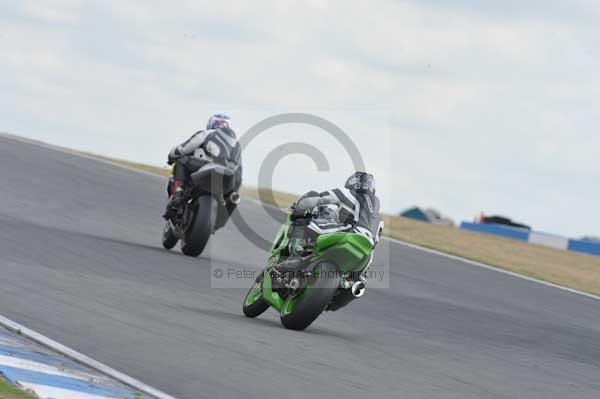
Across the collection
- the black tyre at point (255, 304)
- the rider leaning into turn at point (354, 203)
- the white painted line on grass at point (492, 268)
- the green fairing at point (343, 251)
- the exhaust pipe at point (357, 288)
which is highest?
the rider leaning into turn at point (354, 203)

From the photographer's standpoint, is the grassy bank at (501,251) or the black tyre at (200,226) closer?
the black tyre at (200,226)

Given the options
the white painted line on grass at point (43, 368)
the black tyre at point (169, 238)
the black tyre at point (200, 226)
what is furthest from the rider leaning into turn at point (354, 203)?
the black tyre at point (169, 238)

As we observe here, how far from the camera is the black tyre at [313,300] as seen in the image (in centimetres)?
917

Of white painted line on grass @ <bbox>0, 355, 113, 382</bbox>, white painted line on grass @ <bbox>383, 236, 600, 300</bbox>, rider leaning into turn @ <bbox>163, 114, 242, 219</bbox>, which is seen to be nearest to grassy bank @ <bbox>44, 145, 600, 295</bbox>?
white painted line on grass @ <bbox>383, 236, 600, 300</bbox>

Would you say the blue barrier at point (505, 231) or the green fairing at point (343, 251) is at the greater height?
the green fairing at point (343, 251)

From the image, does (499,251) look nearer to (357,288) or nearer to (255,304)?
(255,304)

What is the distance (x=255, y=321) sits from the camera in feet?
33.7

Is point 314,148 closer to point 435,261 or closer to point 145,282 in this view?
point 145,282

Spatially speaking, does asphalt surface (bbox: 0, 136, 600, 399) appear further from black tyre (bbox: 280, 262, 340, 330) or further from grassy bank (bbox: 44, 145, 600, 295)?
grassy bank (bbox: 44, 145, 600, 295)

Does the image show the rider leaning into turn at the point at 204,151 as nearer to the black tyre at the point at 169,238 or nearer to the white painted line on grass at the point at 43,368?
the black tyre at the point at 169,238

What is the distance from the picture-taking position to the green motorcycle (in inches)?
364

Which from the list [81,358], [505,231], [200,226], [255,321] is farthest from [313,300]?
[505,231]

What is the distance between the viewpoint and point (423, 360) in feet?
30.6

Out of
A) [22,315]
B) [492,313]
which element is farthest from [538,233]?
[22,315]
